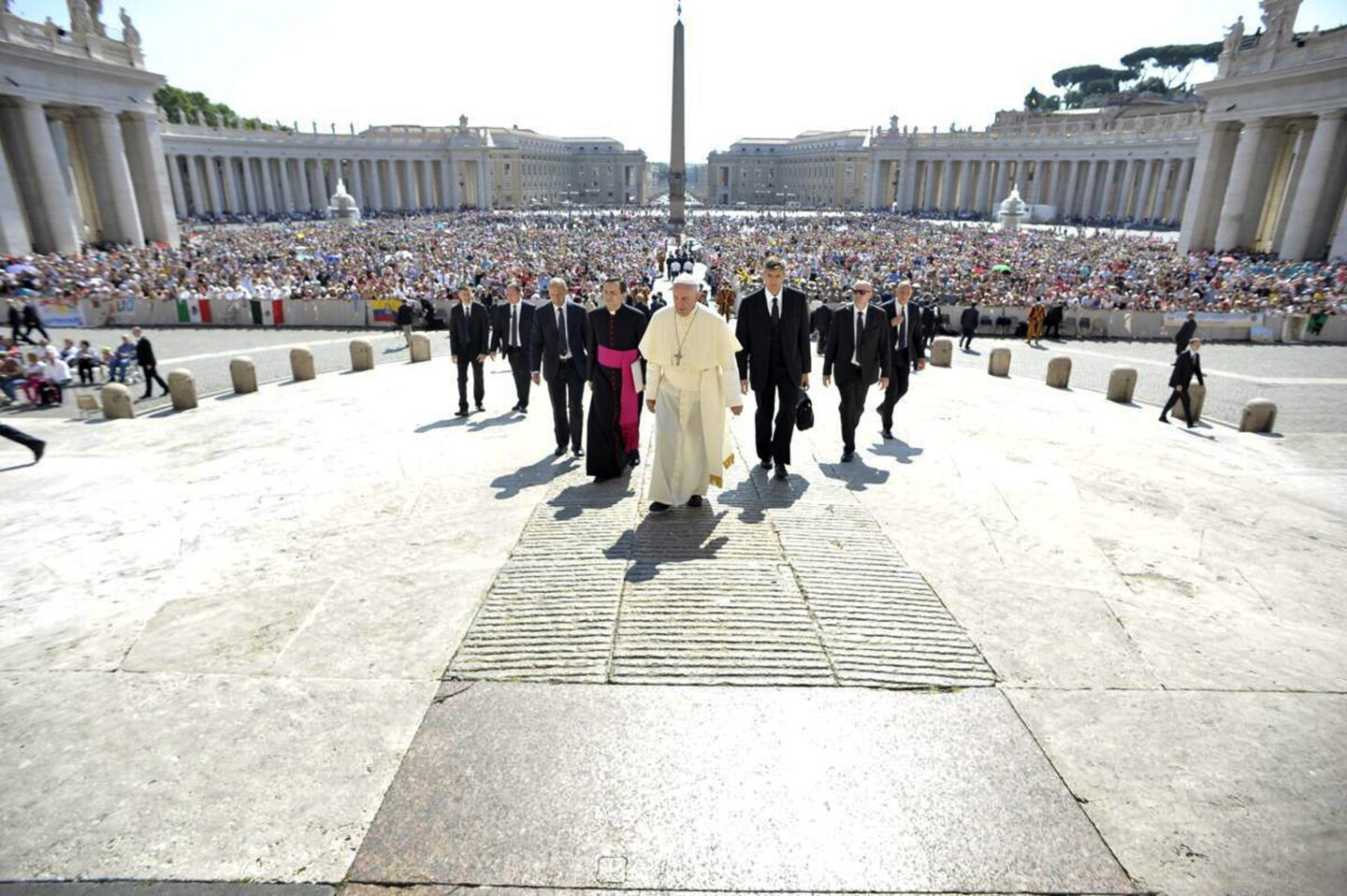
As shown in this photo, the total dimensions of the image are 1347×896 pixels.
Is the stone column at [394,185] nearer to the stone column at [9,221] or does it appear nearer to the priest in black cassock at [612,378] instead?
the stone column at [9,221]

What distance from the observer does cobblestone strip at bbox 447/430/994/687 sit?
3.75 m

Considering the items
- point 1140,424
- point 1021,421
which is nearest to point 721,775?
point 1021,421

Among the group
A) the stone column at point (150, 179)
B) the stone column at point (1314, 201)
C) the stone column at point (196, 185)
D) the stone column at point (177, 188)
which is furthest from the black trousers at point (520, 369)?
the stone column at point (196, 185)

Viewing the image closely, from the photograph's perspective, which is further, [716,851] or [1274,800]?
[1274,800]

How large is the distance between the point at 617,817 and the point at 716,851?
404 mm

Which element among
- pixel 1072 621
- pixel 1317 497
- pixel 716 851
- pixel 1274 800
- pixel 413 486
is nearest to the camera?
pixel 716 851

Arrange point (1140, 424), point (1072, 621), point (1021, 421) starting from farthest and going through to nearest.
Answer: point (1140, 424) < point (1021, 421) < point (1072, 621)

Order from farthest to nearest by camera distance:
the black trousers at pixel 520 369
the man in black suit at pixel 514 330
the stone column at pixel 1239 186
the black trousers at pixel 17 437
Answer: the stone column at pixel 1239 186
the black trousers at pixel 520 369
the man in black suit at pixel 514 330
the black trousers at pixel 17 437

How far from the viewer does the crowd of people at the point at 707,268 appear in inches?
1020

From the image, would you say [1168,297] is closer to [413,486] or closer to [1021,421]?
[1021,421]

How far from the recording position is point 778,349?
680 centimetres

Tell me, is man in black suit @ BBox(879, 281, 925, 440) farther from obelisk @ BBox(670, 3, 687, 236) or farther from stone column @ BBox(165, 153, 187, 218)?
stone column @ BBox(165, 153, 187, 218)

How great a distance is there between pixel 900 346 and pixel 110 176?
48.0m

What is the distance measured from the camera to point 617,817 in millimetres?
2797
